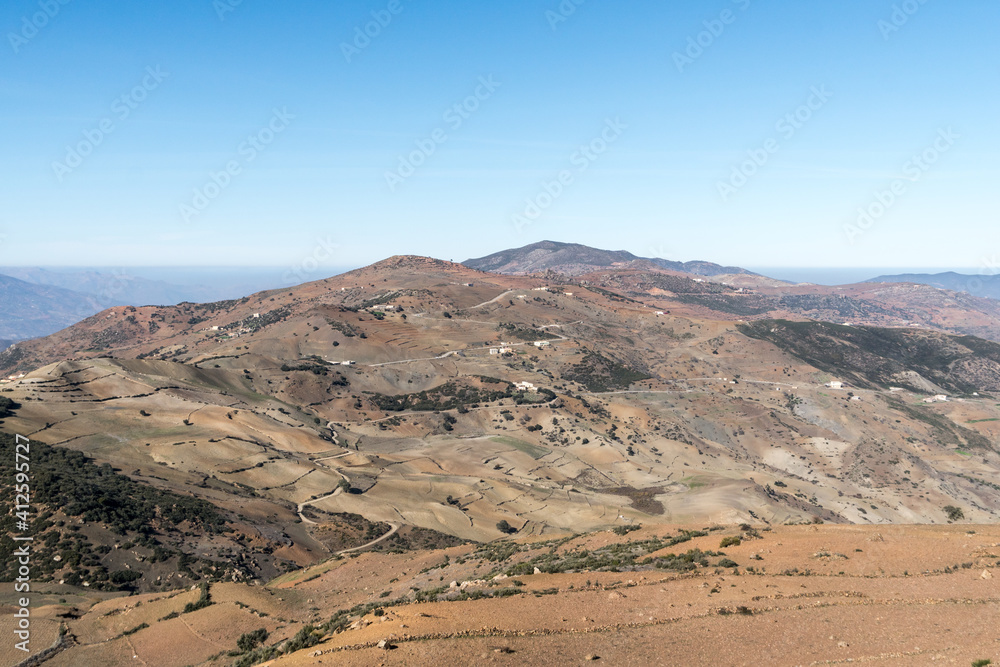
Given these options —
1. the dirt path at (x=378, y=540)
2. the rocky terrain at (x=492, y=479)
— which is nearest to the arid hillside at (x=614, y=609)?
the rocky terrain at (x=492, y=479)

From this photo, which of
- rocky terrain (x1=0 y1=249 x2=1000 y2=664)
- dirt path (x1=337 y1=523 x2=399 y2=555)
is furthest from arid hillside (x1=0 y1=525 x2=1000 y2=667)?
dirt path (x1=337 y1=523 x2=399 y2=555)

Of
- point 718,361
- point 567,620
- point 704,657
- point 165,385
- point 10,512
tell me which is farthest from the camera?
point 718,361

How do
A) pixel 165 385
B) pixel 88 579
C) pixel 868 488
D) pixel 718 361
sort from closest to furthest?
pixel 88 579 → pixel 165 385 → pixel 868 488 → pixel 718 361

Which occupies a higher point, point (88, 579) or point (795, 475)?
point (88, 579)

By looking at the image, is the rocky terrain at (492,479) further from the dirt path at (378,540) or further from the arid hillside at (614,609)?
the dirt path at (378,540)

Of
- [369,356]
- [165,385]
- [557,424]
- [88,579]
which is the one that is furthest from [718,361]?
[88,579]

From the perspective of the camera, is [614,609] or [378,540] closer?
[614,609]

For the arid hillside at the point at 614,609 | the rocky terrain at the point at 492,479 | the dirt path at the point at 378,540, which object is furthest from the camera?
the dirt path at the point at 378,540

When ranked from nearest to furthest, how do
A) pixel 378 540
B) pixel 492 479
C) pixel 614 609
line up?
pixel 614 609 < pixel 378 540 < pixel 492 479

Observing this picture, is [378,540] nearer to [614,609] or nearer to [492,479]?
[492,479]

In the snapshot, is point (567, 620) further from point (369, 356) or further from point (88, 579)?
point (369, 356)

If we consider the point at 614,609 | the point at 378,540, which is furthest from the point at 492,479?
the point at 614,609
